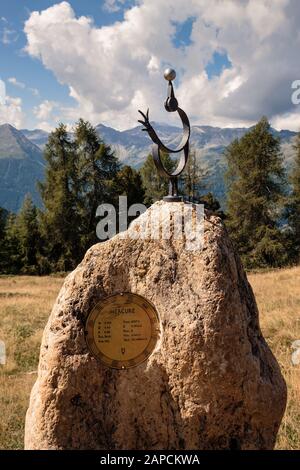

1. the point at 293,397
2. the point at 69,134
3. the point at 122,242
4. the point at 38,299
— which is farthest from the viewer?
the point at 69,134

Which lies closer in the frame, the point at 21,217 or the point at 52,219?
the point at 52,219

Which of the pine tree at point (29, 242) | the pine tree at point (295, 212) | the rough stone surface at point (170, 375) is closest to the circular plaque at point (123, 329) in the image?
the rough stone surface at point (170, 375)

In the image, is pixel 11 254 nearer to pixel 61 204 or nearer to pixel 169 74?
pixel 61 204

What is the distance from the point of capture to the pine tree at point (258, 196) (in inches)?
1256

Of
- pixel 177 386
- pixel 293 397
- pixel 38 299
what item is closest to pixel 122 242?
pixel 177 386

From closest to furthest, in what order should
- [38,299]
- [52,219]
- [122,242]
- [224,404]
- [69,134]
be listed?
[224,404] → [122,242] → [38,299] → [52,219] → [69,134]

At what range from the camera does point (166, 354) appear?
4.11 m

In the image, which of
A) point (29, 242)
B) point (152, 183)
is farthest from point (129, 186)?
point (29, 242)

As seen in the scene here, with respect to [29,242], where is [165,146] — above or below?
below

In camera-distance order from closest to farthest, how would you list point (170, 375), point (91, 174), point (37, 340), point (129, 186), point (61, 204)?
point (170, 375), point (37, 340), point (61, 204), point (91, 174), point (129, 186)

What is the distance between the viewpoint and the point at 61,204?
34.2 m

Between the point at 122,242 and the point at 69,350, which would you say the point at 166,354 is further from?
the point at 122,242

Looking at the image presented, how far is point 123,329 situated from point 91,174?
32.9m
